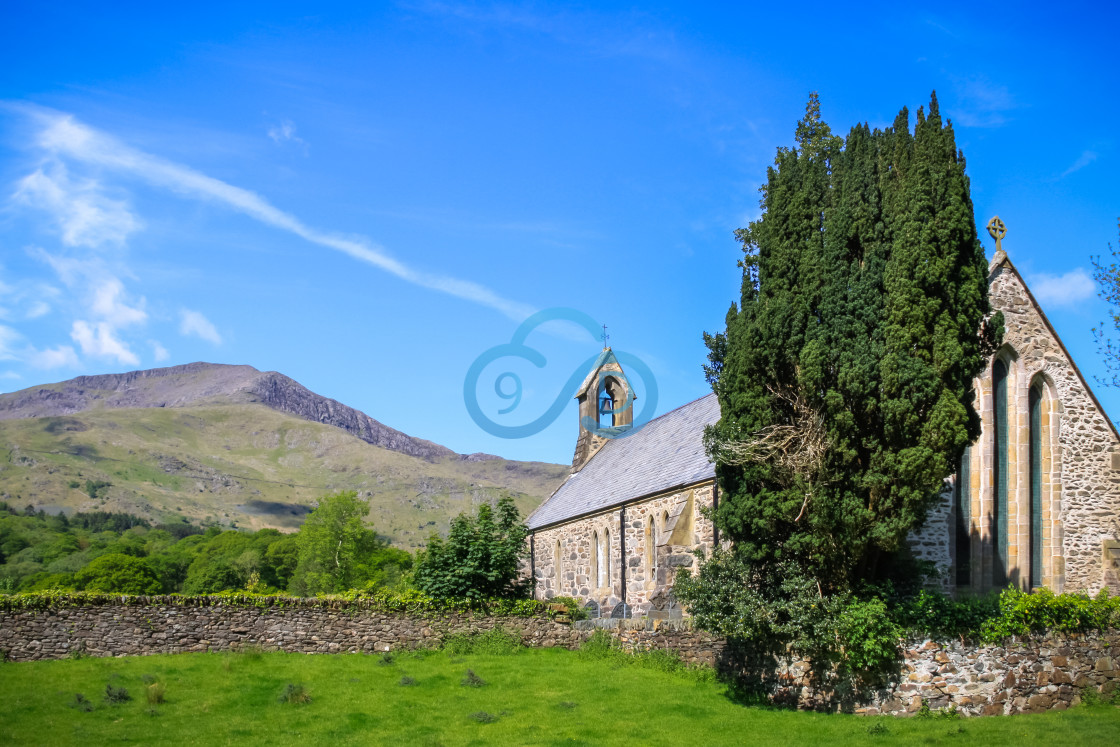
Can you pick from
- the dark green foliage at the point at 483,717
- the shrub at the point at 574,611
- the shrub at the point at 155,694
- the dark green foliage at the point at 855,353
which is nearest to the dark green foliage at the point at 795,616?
the dark green foliage at the point at 855,353

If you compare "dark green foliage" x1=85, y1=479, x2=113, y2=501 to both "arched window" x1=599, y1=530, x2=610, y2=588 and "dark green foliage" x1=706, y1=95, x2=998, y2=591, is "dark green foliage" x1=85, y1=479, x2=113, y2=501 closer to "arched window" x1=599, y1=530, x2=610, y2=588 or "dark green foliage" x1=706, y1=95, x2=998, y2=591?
"arched window" x1=599, y1=530, x2=610, y2=588

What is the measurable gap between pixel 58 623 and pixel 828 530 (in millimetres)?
18778

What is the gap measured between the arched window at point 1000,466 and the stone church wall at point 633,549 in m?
6.80

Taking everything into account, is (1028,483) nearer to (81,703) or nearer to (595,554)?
(595,554)

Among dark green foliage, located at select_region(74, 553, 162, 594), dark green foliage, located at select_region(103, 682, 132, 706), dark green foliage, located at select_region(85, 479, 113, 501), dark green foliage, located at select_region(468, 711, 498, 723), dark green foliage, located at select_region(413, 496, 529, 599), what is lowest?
dark green foliage, located at select_region(85, 479, 113, 501)

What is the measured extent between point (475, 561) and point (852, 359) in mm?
13176

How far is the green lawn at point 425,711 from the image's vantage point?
1374cm

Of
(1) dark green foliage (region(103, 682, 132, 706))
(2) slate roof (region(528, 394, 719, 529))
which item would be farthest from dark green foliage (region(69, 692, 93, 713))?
(2) slate roof (region(528, 394, 719, 529))

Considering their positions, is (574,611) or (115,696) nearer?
(115,696)

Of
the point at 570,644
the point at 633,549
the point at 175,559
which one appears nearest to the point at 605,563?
the point at 633,549

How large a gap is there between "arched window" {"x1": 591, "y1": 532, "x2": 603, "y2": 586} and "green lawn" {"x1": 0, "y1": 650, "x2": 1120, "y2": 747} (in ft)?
32.5

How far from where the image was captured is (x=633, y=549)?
27.6 m

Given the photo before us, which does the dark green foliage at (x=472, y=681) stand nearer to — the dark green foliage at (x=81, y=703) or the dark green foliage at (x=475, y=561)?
the dark green foliage at (x=475, y=561)

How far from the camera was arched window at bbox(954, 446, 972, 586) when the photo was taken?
18.3 metres
